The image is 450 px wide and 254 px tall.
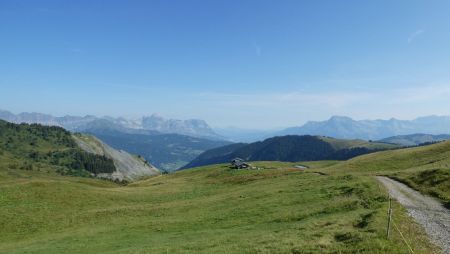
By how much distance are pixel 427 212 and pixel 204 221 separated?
25169 millimetres

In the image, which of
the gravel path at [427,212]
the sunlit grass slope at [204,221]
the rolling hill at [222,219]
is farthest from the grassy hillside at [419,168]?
the sunlit grass slope at [204,221]

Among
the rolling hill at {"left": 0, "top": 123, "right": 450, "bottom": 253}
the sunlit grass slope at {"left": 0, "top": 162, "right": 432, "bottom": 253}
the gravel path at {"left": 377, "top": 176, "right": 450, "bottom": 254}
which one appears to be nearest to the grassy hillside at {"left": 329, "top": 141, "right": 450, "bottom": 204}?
the rolling hill at {"left": 0, "top": 123, "right": 450, "bottom": 253}

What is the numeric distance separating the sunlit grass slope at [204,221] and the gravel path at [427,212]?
5.77ft

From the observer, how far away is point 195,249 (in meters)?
33.9

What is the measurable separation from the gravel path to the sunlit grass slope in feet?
5.77

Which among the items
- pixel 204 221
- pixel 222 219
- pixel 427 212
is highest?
pixel 427 212

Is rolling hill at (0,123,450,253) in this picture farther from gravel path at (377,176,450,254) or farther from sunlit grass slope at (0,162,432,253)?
gravel path at (377,176,450,254)

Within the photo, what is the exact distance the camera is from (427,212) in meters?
36.4

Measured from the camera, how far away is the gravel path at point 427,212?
2834cm

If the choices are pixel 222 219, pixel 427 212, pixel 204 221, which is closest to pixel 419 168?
pixel 427 212

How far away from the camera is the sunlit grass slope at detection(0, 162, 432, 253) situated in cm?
2991

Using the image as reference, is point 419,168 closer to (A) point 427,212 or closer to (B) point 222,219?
(A) point 427,212

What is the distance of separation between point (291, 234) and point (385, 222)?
7527 millimetres

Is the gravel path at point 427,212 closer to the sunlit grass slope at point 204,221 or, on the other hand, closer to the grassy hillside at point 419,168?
the sunlit grass slope at point 204,221
